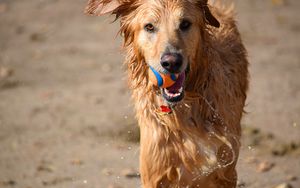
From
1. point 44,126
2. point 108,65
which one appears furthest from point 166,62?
point 108,65

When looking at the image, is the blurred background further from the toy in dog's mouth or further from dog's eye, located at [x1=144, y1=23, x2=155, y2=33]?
the toy in dog's mouth

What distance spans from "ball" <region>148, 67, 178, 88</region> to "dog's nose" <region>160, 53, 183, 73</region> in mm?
96

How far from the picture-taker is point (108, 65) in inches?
428

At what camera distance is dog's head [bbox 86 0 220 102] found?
5.14 metres

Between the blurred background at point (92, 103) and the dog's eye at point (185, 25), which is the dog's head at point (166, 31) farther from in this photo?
the blurred background at point (92, 103)

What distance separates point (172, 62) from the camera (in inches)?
199

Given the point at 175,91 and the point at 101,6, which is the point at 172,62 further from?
the point at 101,6

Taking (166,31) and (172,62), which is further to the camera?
(166,31)

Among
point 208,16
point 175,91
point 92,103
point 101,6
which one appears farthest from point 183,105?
point 92,103

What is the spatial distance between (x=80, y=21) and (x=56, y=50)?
5.13 ft

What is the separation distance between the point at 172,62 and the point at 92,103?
447cm

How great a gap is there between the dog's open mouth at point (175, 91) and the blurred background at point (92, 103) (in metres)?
0.76

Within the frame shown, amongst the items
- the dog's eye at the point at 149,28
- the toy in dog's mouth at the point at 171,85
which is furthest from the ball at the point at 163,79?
the dog's eye at the point at 149,28

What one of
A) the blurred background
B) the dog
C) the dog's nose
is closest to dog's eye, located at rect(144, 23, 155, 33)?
the dog
